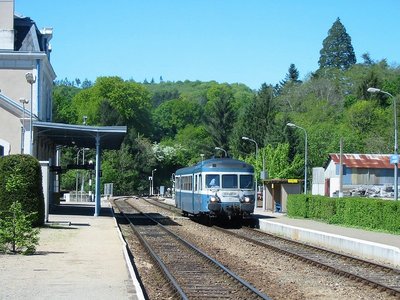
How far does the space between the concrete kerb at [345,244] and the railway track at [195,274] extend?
15.5 ft

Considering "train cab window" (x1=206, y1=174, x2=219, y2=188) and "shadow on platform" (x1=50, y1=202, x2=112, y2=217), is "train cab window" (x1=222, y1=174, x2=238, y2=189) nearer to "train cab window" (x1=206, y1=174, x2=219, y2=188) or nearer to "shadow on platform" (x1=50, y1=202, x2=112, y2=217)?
"train cab window" (x1=206, y1=174, x2=219, y2=188)

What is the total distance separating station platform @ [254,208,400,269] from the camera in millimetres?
19812

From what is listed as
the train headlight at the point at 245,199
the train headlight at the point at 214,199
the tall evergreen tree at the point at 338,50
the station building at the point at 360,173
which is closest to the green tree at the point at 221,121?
the station building at the point at 360,173

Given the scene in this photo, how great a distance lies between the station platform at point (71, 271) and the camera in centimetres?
1196

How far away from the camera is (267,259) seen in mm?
20094

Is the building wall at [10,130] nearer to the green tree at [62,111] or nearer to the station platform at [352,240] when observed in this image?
the station platform at [352,240]

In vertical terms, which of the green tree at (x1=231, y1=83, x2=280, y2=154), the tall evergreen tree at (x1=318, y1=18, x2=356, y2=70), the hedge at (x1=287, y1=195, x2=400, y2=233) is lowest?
the hedge at (x1=287, y1=195, x2=400, y2=233)

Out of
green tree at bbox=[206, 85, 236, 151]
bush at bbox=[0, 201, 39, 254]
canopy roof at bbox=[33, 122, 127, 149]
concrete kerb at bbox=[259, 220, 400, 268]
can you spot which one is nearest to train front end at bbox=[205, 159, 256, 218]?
concrete kerb at bbox=[259, 220, 400, 268]

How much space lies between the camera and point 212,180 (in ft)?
110

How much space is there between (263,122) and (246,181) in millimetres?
59555

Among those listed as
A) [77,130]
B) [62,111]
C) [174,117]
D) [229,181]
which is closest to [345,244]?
[229,181]

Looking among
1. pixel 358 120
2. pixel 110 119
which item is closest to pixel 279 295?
pixel 358 120

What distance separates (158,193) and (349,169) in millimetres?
51289

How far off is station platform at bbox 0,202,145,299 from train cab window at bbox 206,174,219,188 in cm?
962
